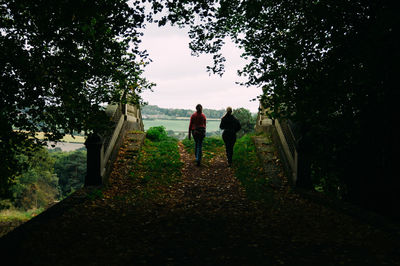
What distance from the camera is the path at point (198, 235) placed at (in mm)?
3500

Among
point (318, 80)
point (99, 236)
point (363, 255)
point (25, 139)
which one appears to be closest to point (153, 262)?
point (99, 236)

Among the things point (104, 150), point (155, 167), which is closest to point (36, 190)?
point (155, 167)

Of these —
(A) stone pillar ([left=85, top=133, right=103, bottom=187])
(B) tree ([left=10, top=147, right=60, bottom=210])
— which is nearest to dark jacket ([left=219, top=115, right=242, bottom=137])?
A: (A) stone pillar ([left=85, top=133, right=103, bottom=187])

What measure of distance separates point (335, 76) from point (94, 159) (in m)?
5.52

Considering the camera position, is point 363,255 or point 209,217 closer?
point 363,255

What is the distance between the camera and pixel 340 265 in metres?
3.28

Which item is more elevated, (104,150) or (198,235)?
(104,150)

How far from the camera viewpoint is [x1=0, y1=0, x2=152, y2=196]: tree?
164 inches

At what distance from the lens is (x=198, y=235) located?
431cm

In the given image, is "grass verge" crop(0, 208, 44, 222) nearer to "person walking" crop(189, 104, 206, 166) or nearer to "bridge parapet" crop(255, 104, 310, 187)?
"person walking" crop(189, 104, 206, 166)

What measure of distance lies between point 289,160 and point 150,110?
5450 centimetres

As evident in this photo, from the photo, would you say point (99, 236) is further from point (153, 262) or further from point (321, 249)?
point (321, 249)

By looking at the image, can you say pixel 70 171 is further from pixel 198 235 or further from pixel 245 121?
pixel 198 235

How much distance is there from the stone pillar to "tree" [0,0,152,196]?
1343 millimetres
